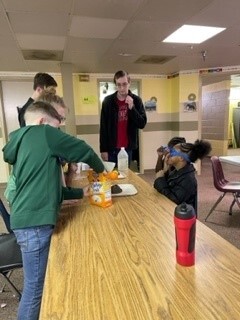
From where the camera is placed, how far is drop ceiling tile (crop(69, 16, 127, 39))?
2.64 meters

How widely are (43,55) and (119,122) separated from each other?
93.1 inches

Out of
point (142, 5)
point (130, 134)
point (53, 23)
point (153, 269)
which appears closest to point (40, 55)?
point (53, 23)

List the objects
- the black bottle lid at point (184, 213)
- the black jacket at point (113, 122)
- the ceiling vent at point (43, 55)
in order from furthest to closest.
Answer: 1. the ceiling vent at point (43, 55)
2. the black jacket at point (113, 122)
3. the black bottle lid at point (184, 213)

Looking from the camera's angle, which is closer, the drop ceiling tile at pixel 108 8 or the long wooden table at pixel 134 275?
the long wooden table at pixel 134 275

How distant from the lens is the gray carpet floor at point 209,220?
172 centimetres

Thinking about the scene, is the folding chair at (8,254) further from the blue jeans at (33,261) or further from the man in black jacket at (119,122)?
the man in black jacket at (119,122)

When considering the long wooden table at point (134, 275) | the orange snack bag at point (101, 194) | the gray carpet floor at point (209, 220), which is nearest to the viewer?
the long wooden table at point (134, 275)

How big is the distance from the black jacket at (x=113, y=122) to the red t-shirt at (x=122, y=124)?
29mm

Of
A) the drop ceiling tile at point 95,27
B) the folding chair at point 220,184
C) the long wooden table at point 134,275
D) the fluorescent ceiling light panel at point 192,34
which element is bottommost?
the folding chair at point 220,184

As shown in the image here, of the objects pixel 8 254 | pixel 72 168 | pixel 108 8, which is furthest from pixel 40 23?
pixel 8 254

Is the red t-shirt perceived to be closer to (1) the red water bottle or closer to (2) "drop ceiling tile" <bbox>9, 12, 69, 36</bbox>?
(2) "drop ceiling tile" <bbox>9, 12, 69, 36</bbox>

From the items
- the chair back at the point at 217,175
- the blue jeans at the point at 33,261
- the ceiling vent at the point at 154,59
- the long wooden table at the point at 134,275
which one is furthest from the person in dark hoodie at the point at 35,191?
the ceiling vent at the point at 154,59

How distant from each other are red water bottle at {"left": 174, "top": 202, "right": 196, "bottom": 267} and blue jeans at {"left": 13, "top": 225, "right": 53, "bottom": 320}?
58cm

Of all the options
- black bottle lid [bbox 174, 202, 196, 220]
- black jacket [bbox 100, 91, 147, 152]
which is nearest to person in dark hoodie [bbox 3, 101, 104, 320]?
Result: black bottle lid [bbox 174, 202, 196, 220]
